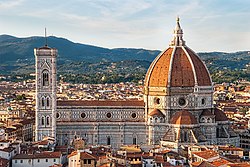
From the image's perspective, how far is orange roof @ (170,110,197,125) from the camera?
5959cm

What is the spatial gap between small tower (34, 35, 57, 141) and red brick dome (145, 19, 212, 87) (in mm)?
10450

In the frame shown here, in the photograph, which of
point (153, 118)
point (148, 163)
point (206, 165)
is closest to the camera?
point (206, 165)

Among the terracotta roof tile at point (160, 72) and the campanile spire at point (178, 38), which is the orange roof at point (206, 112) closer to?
the terracotta roof tile at point (160, 72)

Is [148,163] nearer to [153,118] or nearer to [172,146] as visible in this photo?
[172,146]

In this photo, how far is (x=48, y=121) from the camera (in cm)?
6247

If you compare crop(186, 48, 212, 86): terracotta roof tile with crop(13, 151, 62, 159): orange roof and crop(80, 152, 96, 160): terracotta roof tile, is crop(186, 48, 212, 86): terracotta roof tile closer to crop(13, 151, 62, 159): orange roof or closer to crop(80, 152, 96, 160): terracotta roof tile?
crop(13, 151, 62, 159): orange roof

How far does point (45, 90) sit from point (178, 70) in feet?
47.2

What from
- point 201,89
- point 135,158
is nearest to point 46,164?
point 135,158

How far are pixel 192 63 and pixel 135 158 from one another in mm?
19498

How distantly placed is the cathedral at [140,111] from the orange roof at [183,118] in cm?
18

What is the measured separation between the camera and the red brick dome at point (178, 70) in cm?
6300

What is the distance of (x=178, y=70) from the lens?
208 feet

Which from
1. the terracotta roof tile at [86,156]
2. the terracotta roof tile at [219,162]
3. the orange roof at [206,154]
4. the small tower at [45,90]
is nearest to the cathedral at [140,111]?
the small tower at [45,90]

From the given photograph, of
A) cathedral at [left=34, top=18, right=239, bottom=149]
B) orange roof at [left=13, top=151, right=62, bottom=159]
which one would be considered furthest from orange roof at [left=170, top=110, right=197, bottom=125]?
orange roof at [left=13, top=151, right=62, bottom=159]
